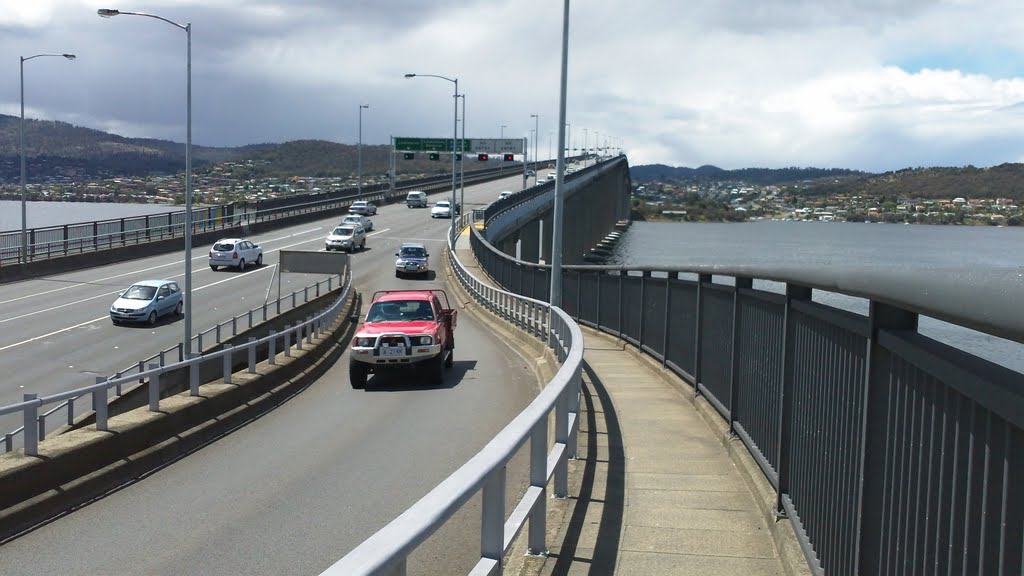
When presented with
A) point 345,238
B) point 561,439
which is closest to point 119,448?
point 561,439

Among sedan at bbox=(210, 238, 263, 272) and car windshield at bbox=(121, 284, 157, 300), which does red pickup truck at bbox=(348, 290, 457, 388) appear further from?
sedan at bbox=(210, 238, 263, 272)

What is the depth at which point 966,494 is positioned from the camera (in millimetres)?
3490

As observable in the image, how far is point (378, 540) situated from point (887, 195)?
29413mm

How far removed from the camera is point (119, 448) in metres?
13.7

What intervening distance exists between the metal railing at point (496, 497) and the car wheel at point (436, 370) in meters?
11.2

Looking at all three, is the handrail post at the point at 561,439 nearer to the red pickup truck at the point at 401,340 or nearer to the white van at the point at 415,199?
the red pickup truck at the point at 401,340

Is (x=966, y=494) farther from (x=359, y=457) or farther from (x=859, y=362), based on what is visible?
(x=359, y=457)

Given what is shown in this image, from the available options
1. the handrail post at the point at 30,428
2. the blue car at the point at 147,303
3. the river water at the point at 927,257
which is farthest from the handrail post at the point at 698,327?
the blue car at the point at 147,303

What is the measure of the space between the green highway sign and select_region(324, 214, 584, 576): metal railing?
327 feet

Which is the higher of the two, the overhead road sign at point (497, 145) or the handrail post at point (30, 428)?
the overhead road sign at point (497, 145)

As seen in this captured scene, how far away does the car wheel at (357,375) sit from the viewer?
2207cm

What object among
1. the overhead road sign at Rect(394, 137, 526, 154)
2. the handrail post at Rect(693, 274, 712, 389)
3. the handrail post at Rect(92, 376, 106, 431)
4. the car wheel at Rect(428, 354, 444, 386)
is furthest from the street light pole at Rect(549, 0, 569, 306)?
the overhead road sign at Rect(394, 137, 526, 154)

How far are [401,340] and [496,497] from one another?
17.0 meters

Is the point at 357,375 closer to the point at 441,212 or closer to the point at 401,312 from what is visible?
the point at 401,312
